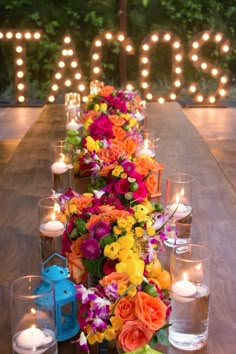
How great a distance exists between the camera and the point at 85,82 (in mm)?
7750

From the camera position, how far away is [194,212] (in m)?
2.09

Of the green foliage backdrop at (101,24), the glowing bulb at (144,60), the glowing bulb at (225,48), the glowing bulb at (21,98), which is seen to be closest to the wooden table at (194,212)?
the glowing bulb at (144,60)

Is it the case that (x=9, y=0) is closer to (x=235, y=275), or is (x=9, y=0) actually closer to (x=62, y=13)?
(x=62, y=13)

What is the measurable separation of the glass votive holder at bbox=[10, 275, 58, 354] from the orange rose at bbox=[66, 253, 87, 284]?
0.38 ft

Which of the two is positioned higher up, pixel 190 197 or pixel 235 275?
pixel 190 197

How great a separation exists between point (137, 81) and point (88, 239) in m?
6.69

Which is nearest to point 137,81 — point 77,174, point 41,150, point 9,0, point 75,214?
point 9,0

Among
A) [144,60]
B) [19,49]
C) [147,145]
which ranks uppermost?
[19,49]

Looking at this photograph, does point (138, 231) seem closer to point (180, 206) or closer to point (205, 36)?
point (180, 206)

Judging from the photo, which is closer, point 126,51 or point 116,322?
point 116,322

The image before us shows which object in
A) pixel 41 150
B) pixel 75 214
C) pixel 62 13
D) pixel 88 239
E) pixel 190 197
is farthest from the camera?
pixel 62 13

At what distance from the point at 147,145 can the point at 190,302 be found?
4.52 ft

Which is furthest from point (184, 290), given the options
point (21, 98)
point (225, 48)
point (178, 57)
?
point (225, 48)

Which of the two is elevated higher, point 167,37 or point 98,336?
point 167,37
